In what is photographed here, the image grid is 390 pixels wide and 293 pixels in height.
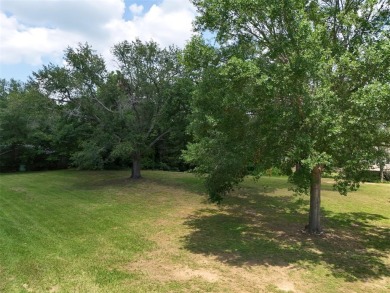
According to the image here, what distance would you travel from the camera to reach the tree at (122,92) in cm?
1991

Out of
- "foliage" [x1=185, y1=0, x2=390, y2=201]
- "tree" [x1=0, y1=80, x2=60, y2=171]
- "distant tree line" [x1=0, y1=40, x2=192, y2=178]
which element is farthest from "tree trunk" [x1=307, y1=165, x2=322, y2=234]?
"tree" [x1=0, y1=80, x2=60, y2=171]

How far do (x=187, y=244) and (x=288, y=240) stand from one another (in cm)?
303

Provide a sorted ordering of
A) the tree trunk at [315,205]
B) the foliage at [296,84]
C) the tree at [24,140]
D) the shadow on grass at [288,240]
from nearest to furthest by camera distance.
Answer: the foliage at [296,84] → the shadow on grass at [288,240] → the tree trunk at [315,205] → the tree at [24,140]

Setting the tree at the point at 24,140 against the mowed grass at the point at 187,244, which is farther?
the tree at the point at 24,140

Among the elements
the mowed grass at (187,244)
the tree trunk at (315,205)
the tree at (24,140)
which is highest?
the tree at (24,140)

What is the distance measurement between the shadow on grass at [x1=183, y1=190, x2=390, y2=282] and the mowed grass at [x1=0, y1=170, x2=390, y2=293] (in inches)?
1.2

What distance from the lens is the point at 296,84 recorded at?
8156 millimetres

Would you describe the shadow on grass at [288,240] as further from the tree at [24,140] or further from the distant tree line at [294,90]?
the tree at [24,140]

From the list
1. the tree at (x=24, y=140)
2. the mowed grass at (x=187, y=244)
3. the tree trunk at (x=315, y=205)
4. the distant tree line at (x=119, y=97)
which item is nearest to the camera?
the mowed grass at (x=187, y=244)

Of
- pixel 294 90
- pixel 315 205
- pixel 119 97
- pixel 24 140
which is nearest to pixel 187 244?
pixel 315 205

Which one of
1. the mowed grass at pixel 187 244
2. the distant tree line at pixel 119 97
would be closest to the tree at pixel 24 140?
the distant tree line at pixel 119 97

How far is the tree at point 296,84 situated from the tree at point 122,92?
1026 cm

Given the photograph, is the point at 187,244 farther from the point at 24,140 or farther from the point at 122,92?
the point at 24,140

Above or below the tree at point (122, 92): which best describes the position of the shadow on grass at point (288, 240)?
below
